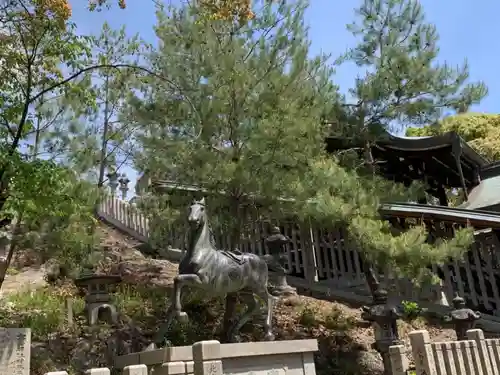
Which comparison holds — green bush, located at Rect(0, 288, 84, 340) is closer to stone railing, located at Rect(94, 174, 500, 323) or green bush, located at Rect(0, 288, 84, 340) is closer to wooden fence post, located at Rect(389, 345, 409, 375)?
stone railing, located at Rect(94, 174, 500, 323)

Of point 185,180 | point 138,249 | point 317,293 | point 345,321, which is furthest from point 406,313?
point 138,249

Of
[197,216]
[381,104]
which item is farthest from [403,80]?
[197,216]

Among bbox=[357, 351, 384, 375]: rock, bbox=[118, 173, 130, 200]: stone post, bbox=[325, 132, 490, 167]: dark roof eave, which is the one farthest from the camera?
bbox=[118, 173, 130, 200]: stone post

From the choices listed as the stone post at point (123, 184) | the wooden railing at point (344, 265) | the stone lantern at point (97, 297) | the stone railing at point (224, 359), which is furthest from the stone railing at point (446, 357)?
the stone post at point (123, 184)

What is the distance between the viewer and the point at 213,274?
22.3ft

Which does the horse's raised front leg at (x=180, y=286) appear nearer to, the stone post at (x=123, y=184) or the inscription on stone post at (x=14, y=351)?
the inscription on stone post at (x=14, y=351)

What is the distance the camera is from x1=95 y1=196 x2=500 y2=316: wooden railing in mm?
11477

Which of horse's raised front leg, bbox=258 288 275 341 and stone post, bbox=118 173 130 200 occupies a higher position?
stone post, bbox=118 173 130 200

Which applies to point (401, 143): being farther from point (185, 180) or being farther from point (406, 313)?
point (185, 180)

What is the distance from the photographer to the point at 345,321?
37.5ft

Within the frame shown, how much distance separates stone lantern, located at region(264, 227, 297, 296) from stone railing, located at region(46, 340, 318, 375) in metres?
4.19

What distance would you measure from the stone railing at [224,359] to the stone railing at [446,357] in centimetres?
118

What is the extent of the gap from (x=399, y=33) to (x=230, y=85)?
4.87 metres

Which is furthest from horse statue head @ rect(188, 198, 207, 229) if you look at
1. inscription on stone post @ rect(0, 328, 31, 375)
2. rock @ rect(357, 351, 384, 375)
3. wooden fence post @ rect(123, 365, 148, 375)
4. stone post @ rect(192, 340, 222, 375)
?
rock @ rect(357, 351, 384, 375)
